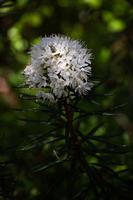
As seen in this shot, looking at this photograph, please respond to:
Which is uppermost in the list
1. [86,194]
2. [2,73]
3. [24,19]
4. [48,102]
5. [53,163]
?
[24,19]

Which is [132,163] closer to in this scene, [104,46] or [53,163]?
[53,163]

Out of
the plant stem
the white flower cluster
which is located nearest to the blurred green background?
the plant stem

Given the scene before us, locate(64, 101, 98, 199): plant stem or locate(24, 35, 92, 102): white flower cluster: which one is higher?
locate(24, 35, 92, 102): white flower cluster

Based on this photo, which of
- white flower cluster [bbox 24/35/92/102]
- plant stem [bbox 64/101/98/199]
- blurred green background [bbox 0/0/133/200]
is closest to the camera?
white flower cluster [bbox 24/35/92/102]

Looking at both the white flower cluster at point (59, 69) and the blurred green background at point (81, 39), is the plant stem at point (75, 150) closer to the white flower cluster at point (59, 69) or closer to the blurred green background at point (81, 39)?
the white flower cluster at point (59, 69)

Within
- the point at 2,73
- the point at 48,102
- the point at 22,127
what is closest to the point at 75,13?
Answer: the point at 2,73

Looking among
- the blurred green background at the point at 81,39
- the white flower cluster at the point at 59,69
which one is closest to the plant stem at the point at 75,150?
the white flower cluster at the point at 59,69

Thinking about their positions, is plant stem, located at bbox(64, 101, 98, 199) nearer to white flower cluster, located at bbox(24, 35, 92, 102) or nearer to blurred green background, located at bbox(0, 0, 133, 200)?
white flower cluster, located at bbox(24, 35, 92, 102)
